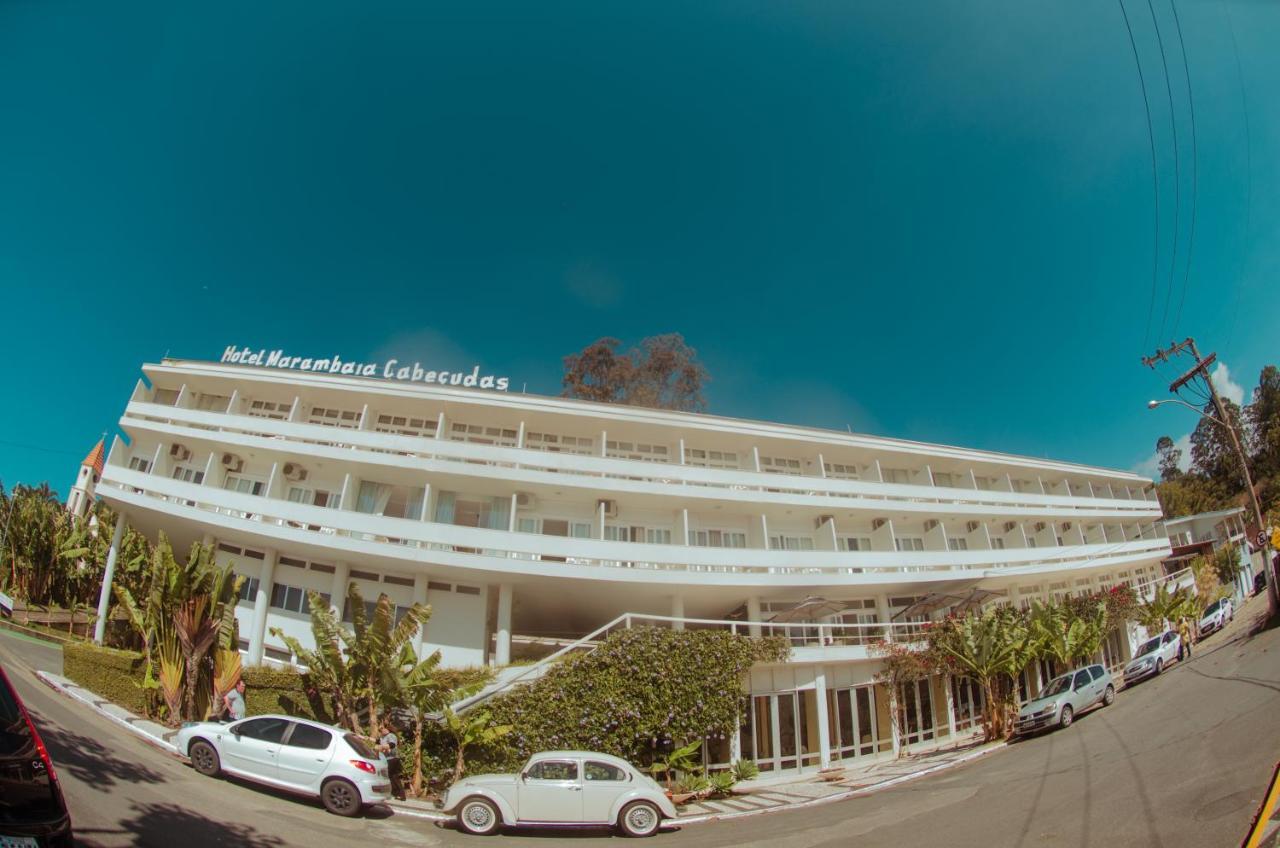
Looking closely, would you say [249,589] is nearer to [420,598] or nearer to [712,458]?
[420,598]

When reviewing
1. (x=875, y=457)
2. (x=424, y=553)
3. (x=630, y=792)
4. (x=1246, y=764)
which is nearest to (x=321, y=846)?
(x=630, y=792)

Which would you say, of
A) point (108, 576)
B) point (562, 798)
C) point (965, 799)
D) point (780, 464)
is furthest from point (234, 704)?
point (780, 464)

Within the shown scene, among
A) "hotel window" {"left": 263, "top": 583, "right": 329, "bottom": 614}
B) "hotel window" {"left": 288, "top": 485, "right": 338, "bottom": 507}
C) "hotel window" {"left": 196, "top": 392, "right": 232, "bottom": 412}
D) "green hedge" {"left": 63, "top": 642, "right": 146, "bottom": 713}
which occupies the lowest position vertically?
"green hedge" {"left": 63, "top": 642, "right": 146, "bottom": 713}

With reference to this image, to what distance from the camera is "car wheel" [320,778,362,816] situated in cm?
1162

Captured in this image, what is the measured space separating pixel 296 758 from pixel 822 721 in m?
15.9

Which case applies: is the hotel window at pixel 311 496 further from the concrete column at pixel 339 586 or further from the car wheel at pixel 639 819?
the car wheel at pixel 639 819

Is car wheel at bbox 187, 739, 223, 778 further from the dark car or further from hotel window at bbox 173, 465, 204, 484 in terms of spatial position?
hotel window at bbox 173, 465, 204, 484

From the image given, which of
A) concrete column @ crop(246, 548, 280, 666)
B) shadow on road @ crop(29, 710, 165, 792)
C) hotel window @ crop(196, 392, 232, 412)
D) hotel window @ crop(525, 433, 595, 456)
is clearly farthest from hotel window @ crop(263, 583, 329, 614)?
hotel window @ crop(196, 392, 232, 412)

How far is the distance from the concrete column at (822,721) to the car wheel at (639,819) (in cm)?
1011

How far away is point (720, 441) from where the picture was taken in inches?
1157

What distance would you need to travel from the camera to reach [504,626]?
21516mm

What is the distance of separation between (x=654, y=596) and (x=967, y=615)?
11.9m

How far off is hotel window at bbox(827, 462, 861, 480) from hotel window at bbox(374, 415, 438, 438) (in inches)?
825

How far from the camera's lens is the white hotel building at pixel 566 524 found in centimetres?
2139
